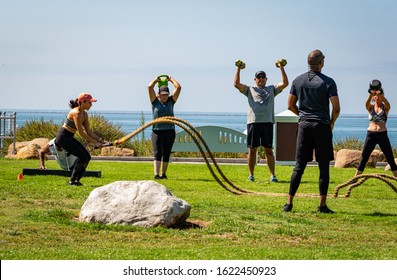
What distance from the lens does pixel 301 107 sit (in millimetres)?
13344

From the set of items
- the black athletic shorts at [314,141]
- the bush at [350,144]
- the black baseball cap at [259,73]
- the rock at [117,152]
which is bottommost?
the rock at [117,152]

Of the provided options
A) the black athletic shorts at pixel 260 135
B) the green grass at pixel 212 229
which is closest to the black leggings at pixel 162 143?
the green grass at pixel 212 229

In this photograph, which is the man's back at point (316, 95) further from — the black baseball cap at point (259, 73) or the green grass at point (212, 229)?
the black baseball cap at point (259, 73)

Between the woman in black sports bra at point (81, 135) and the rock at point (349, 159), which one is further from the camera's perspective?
the rock at point (349, 159)

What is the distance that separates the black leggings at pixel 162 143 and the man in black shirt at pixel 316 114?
544cm

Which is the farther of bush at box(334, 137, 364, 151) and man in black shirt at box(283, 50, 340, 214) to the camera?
bush at box(334, 137, 364, 151)

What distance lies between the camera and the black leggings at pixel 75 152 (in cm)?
1636

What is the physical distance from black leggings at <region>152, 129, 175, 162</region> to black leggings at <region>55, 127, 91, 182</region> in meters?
2.23

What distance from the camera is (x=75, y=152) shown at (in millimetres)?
16500

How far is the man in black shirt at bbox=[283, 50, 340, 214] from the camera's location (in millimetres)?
13172

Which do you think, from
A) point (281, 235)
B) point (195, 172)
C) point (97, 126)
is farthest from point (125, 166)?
point (281, 235)

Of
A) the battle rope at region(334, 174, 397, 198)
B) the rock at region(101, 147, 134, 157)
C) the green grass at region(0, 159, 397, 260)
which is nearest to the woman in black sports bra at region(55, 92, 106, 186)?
the green grass at region(0, 159, 397, 260)

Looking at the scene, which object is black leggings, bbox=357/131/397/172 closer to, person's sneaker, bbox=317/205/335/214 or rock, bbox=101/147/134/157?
person's sneaker, bbox=317/205/335/214

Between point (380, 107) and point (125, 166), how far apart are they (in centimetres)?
710
